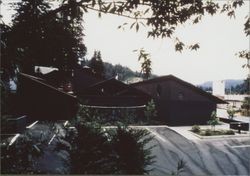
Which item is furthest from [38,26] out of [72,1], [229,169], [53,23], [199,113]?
[199,113]

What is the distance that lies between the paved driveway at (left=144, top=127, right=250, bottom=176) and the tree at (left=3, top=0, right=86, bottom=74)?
7859 mm

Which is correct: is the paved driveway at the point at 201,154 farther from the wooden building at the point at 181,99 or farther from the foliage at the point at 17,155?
the foliage at the point at 17,155

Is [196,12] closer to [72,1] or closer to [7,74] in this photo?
[72,1]

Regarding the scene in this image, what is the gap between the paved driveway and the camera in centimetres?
1161

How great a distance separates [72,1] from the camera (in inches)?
127

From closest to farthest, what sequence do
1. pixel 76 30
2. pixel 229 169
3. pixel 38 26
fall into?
pixel 38 26 → pixel 76 30 → pixel 229 169

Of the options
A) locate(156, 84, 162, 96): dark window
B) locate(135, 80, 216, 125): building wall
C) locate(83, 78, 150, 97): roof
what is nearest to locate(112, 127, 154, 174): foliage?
locate(135, 80, 216, 125): building wall

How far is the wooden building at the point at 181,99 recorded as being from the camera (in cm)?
2148

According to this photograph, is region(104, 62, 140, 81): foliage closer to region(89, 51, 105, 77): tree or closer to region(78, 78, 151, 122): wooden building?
region(89, 51, 105, 77): tree

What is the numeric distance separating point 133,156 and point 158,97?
17.3 meters

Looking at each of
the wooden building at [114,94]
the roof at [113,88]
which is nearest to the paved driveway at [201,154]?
the wooden building at [114,94]

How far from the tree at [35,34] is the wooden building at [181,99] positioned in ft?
56.8

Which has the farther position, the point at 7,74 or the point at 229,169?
the point at 229,169

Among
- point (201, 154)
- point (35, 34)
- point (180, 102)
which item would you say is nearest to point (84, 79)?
point (180, 102)
